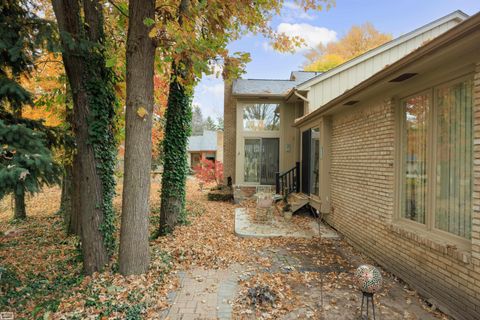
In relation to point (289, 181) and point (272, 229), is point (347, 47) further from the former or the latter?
point (272, 229)

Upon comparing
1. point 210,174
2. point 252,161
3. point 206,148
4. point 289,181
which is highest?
point 206,148

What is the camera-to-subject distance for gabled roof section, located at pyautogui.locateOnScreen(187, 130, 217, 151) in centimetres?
3333

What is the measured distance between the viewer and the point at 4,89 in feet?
12.7

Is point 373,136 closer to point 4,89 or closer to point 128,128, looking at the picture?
point 128,128

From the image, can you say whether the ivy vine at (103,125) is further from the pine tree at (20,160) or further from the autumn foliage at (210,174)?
the autumn foliage at (210,174)

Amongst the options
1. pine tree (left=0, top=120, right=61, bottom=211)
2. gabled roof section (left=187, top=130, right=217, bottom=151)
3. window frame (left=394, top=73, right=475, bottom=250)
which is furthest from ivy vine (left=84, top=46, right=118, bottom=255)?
gabled roof section (left=187, top=130, right=217, bottom=151)

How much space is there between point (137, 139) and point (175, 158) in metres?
3.08

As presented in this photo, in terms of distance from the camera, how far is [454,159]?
3559 mm

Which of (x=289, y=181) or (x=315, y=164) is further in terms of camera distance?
(x=289, y=181)

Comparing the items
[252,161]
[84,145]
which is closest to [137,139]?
[84,145]

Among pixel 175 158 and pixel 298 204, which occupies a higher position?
pixel 175 158

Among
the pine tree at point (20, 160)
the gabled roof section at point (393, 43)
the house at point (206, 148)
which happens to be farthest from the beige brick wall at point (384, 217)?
the house at point (206, 148)

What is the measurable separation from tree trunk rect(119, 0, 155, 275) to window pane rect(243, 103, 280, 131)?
874cm

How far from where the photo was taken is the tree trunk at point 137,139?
429 centimetres
